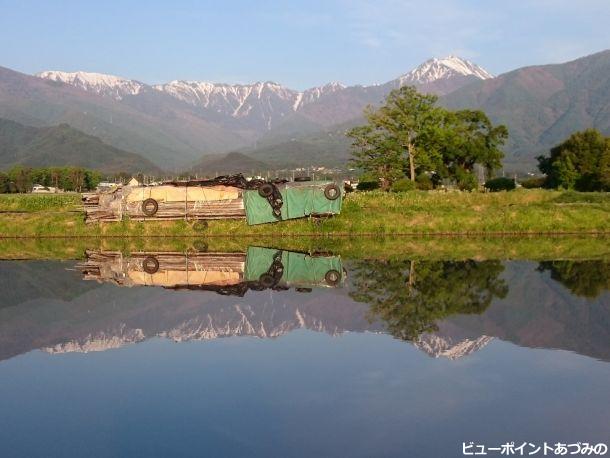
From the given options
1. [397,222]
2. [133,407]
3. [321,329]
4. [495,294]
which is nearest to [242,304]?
[321,329]

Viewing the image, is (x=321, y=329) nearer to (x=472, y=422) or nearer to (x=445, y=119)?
(x=472, y=422)

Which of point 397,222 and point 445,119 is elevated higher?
point 445,119

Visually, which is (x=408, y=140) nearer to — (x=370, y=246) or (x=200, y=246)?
(x=370, y=246)

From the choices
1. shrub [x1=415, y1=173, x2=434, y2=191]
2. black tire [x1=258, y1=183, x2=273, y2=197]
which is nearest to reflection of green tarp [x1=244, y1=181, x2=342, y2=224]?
black tire [x1=258, y1=183, x2=273, y2=197]

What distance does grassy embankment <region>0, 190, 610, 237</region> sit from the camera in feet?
143

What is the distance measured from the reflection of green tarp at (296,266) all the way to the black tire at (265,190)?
7.60 m

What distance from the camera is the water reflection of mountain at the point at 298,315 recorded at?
18.3 metres

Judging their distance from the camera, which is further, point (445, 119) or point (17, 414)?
point (445, 119)

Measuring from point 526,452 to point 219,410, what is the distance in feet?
16.4

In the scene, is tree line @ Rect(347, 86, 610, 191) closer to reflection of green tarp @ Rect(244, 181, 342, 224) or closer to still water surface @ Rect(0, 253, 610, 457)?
reflection of green tarp @ Rect(244, 181, 342, 224)

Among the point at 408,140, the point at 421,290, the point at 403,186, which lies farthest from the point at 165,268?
the point at 408,140

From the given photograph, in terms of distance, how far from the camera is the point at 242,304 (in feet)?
77.0

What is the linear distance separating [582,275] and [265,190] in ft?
70.3

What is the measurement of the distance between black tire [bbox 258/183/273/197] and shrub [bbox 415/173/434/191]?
22.9m
